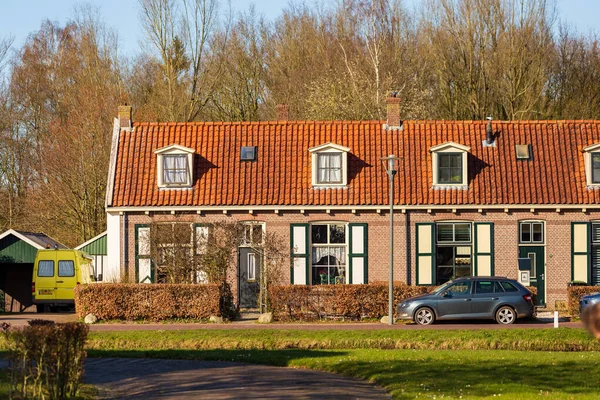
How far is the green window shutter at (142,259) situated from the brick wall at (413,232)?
0.82 ft

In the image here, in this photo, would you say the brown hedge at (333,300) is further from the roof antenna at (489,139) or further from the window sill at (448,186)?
the roof antenna at (489,139)

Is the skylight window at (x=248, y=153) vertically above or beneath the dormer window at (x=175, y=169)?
above

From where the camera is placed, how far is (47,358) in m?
13.5

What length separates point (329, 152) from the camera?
35.7m

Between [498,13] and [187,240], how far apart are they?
87.6ft

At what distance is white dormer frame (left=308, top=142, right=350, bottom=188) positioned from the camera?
3531cm

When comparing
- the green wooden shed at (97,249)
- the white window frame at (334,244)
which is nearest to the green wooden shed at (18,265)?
the green wooden shed at (97,249)

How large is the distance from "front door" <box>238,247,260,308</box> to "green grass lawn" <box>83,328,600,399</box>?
9.40 meters

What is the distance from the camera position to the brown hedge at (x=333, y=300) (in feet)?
99.6

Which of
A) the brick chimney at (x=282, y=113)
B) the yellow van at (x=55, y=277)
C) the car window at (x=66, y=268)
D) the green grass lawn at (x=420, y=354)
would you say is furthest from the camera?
the brick chimney at (x=282, y=113)

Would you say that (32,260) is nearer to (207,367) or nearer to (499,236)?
(499,236)

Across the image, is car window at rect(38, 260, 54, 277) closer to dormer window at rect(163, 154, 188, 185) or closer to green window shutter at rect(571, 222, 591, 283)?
dormer window at rect(163, 154, 188, 185)

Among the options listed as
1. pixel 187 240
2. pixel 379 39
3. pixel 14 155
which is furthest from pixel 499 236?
pixel 14 155

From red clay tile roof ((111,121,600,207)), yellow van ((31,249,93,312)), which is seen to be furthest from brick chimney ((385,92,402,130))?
yellow van ((31,249,93,312))
